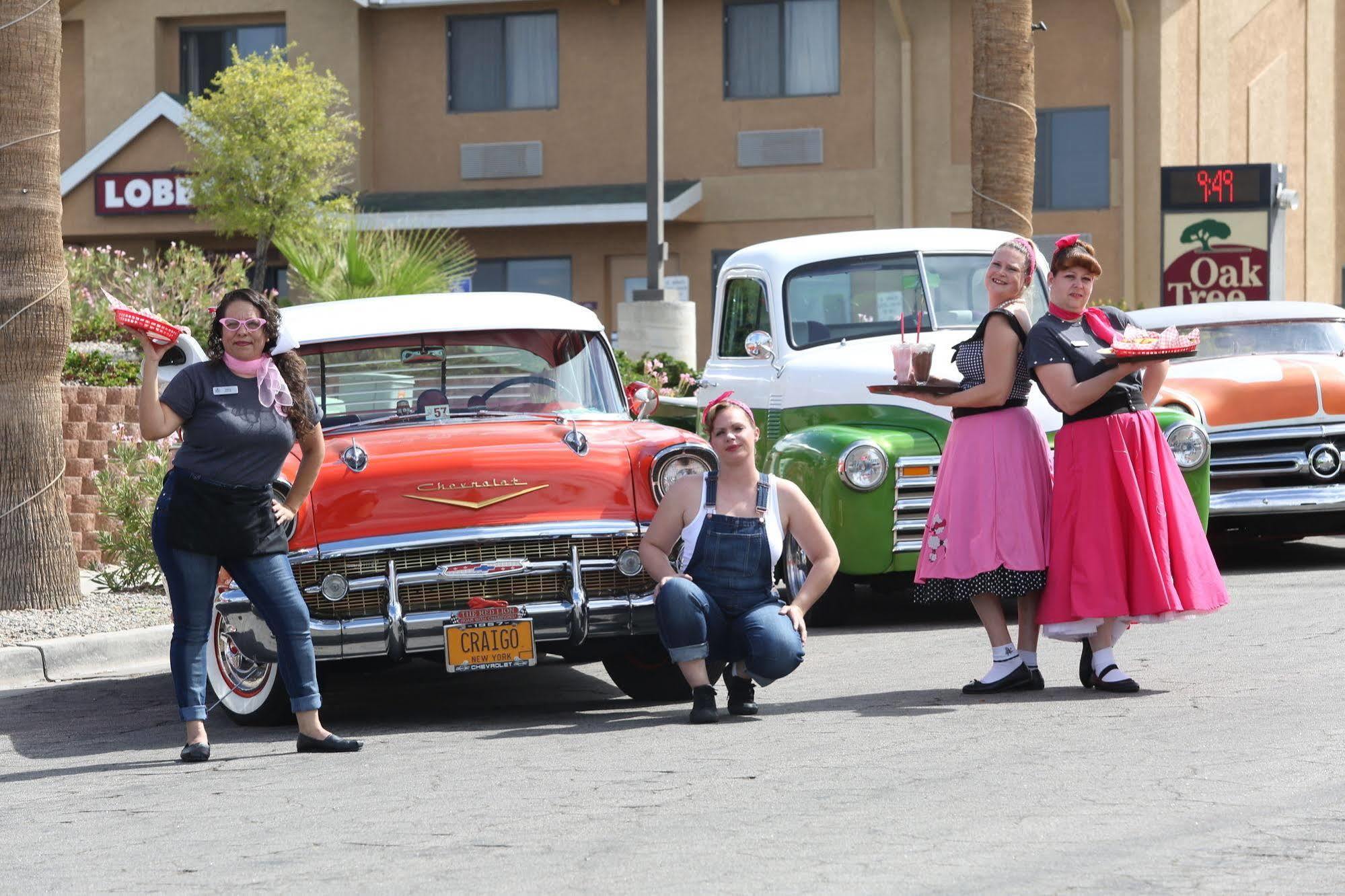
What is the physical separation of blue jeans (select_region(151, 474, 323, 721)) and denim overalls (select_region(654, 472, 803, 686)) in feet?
4.55

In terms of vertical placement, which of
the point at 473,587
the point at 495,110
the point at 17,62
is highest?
the point at 495,110

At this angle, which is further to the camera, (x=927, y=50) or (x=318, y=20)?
(x=318, y=20)

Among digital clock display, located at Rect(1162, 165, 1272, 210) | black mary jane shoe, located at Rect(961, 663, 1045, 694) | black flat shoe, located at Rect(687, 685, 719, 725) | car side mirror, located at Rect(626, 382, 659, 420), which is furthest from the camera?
digital clock display, located at Rect(1162, 165, 1272, 210)

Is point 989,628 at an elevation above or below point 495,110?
below

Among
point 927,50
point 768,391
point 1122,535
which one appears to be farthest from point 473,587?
point 927,50

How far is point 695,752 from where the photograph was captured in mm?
6793

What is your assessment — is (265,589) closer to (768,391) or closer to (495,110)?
(768,391)

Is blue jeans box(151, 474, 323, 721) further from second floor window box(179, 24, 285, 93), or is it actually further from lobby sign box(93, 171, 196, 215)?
second floor window box(179, 24, 285, 93)

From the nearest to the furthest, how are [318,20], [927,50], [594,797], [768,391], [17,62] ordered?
[594,797]
[17,62]
[768,391]
[927,50]
[318,20]

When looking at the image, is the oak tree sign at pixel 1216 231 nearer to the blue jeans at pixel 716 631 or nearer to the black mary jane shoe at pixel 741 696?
the black mary jane shoe at pixel 741 696

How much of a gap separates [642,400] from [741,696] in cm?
183

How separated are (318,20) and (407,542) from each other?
25187 mm

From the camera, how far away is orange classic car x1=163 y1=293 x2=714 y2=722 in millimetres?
7441

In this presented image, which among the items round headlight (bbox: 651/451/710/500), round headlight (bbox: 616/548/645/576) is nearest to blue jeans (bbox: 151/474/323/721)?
round headlight (bbox: 616/548/645/576)
